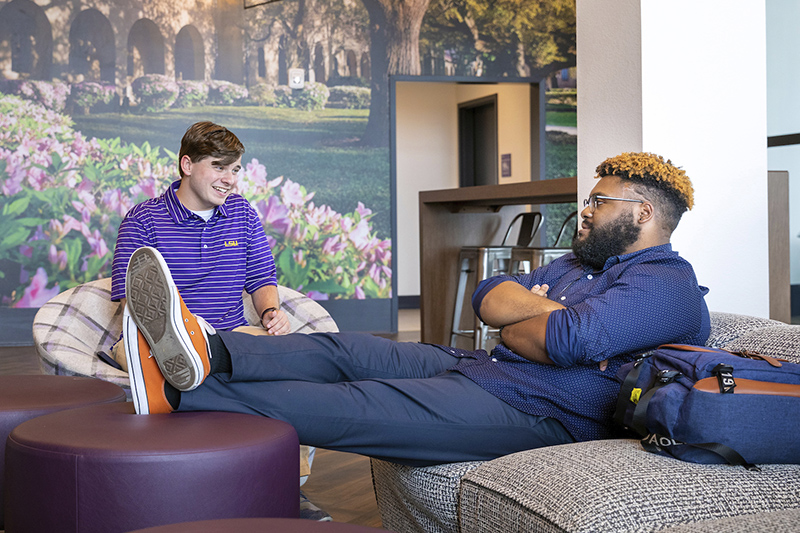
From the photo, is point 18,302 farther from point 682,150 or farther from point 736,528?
point 736,528

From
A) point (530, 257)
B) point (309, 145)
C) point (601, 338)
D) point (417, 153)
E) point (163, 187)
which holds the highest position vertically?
point (417, 153)

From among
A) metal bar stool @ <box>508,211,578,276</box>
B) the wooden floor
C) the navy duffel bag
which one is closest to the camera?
the navy duffel bag

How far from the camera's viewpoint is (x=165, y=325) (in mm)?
1598

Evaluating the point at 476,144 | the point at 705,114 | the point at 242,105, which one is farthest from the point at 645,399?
the point at 476,144

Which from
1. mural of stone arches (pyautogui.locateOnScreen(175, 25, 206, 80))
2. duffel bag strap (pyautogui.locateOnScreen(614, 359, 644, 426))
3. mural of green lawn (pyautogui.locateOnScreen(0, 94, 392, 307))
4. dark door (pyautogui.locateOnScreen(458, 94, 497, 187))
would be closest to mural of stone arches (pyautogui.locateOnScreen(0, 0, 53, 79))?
mural of green lawn (pyautogui.locateOnScreen(0, 94, 392, 307))

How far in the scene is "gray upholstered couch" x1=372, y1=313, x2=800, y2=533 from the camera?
1222 millimetres

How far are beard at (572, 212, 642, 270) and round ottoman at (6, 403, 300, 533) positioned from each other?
0.98 metres

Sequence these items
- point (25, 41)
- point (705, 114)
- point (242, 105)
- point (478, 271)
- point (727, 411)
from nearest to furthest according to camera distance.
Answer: point (727, 411) < point (705, 114) < point (478, 271) < point (25, 41) < point (242, 105)

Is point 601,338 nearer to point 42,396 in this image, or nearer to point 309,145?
point 42,396

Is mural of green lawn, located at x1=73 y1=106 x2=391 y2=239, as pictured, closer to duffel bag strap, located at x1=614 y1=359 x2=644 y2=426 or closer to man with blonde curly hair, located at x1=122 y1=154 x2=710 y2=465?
man with blonde curly hair, located at x1=122 y1=154 x2=710 y2=465

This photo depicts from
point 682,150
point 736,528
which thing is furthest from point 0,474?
point 682,150

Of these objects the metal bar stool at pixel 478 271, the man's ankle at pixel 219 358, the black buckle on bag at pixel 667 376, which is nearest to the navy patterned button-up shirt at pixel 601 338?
the black buckle on bag at pixel 667 376

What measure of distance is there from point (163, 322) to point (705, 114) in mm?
1867

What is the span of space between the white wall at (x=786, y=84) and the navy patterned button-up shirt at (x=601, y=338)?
3.76 meters
